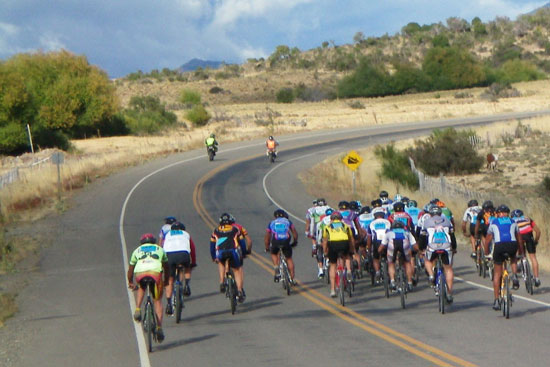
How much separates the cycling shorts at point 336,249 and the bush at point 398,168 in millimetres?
23062

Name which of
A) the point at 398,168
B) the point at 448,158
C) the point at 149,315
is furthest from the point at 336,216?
the point at 448,158

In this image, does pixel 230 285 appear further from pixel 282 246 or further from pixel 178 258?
pixel 282 246

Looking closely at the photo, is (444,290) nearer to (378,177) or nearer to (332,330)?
(332,330)

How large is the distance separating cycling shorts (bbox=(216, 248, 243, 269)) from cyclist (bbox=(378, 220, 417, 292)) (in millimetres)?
2903

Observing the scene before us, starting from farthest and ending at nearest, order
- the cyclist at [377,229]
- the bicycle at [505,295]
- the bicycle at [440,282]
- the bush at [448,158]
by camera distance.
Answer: the bush at [448,158]
the cyclist at [377,229]
the bicycle at [440,282]
the bicycle at [505,295]

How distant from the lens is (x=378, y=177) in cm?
4247

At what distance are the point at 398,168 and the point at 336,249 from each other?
88.3 ft

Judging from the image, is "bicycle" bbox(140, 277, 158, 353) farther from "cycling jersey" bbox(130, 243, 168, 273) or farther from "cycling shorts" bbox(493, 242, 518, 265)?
"cycling shorts" bbox(493, 242, 518, 265)

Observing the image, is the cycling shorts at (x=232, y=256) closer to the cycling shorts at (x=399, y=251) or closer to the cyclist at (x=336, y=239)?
the cyclist at (x=336, y=239)

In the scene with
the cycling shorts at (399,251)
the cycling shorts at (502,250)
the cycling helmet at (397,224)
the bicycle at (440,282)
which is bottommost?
the bicycle at (440,282)

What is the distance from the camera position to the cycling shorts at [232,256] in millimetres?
14703

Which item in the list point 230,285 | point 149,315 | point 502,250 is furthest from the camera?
point 230,285

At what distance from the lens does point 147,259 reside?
1215cm

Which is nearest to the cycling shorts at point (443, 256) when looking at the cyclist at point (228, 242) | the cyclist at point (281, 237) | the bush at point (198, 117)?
the cyclist at point (281, 237)
